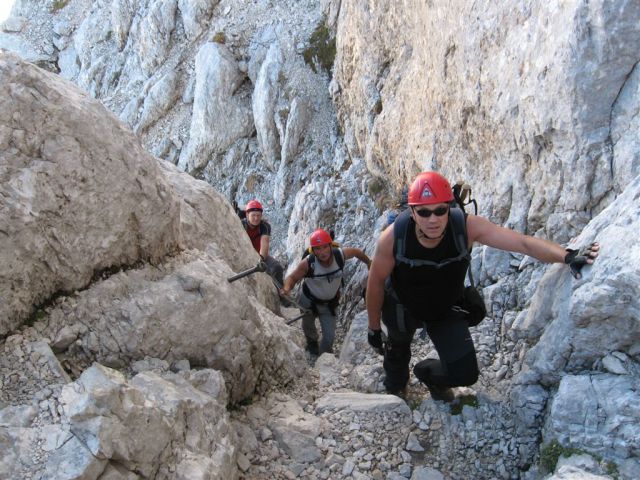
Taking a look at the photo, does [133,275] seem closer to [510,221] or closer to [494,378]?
[494,378]

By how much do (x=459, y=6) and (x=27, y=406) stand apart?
412 inches

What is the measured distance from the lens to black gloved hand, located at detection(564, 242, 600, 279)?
185 inches

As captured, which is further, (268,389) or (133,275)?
(268,389)

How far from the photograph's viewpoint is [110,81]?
3428 cm

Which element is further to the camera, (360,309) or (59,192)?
(360,309)

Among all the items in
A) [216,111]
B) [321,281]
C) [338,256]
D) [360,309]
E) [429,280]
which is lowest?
[360,309]

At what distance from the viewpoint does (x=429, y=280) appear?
5629 mm

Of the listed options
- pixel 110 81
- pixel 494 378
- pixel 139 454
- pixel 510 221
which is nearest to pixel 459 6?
pixel 510 221

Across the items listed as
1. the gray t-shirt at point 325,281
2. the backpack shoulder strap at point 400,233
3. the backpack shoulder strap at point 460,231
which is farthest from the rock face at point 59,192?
the gray t-shirt at point 325,281

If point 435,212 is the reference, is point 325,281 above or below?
below

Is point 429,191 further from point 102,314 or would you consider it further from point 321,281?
point 321,281

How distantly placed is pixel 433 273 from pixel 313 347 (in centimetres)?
600

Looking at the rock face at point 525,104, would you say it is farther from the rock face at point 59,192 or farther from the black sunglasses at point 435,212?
the rock face at point 59,192

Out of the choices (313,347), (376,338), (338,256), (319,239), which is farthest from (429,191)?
(313,347)
